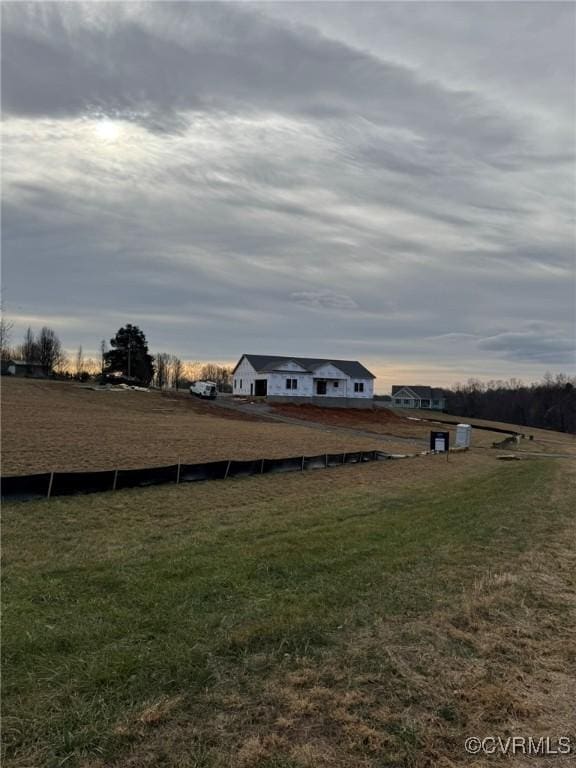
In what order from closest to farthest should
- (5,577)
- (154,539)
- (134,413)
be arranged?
(5,577) → (154,539) → (134,413)

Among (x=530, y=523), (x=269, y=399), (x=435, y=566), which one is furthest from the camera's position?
(x=269, y=399)

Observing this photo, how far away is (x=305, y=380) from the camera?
54.7 meters

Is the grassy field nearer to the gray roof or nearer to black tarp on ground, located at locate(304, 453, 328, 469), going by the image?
black tarp on ground, located at locate(304, 453, 328, 469)

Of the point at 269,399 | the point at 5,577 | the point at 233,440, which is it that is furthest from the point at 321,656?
the point at 269,399

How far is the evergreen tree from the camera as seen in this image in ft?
230

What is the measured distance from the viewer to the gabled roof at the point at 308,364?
179 feet

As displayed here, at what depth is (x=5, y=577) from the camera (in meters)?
6.04

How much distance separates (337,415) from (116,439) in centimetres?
2862

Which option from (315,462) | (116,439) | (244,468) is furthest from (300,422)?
(244,468)

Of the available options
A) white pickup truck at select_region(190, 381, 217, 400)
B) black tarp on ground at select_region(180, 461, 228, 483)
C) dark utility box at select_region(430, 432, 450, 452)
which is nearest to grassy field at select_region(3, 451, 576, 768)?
black tarp on ground at select_region(180, 461, 228, 483)

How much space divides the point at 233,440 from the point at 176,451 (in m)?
4.80

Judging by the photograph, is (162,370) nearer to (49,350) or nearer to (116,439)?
(49,350)

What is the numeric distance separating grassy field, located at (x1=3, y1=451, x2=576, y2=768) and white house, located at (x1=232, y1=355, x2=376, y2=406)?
44053 millimetres

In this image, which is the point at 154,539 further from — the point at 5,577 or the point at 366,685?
the point at 366,685
